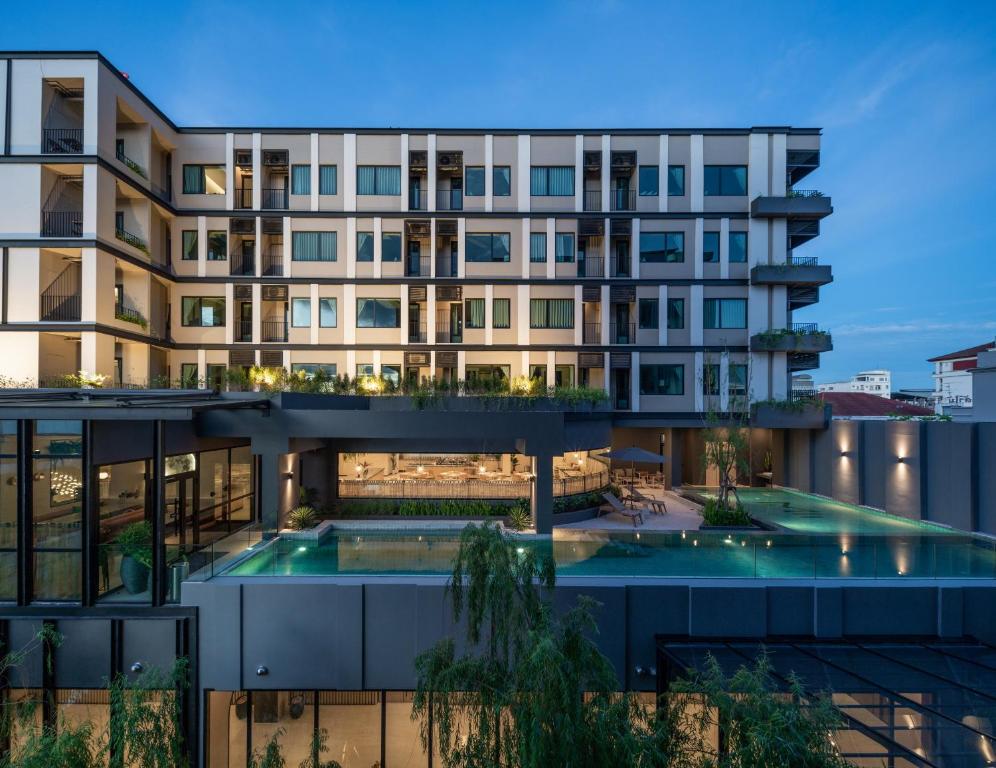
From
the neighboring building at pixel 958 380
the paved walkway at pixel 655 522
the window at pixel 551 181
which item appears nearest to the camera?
the paved walkway at pixel 655 522

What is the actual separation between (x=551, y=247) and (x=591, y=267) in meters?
2.24

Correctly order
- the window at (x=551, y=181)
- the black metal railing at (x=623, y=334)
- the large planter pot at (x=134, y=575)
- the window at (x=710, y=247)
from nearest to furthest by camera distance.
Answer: the large planter pot at (x=134, y=575) → the window at (x=710, y=247) → the window at (x=551, y=181) → the black metal railing at (x=623, y=334)

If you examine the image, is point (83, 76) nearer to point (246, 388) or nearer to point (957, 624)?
point (246, 388)

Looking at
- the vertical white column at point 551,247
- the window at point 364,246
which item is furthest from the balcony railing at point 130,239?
the vertical white column at point 551,247

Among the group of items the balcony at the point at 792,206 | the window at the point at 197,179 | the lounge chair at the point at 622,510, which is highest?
the window at the point at 197,179

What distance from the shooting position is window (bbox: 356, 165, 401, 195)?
23.2m

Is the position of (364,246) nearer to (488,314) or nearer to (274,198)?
(274,198)

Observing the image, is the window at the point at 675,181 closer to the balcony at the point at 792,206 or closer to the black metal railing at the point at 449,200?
the balcony at the point at 792,206

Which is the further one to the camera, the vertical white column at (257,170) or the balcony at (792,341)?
the vertical white column at (257,170)

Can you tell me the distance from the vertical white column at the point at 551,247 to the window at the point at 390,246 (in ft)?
23.6

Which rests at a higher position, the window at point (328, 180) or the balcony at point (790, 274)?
the window at point (328, 180)

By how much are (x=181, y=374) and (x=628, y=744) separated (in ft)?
82.2

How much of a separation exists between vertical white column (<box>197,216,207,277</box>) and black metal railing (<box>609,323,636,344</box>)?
19.9 meters

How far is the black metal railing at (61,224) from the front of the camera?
1883 centimetres
